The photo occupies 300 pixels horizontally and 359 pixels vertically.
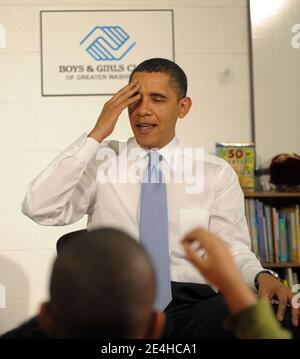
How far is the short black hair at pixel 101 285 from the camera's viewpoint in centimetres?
50

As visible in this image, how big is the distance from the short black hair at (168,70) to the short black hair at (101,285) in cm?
97

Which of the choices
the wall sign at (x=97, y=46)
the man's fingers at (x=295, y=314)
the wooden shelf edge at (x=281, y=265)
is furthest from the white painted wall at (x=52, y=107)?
the man's fingers at (x=295, y=314)

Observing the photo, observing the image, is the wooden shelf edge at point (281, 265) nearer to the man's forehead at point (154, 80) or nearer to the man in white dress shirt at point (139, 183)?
the man in white dress shirt at point (139, 183)

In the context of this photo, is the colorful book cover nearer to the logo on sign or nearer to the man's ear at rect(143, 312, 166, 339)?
the logo on sign

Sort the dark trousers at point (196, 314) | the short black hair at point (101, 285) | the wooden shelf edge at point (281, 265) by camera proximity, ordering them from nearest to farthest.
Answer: the short black hair at point (101, 285)
the dark trousers at point (196, 314)
the wooden shelf edge at point (281, 265)

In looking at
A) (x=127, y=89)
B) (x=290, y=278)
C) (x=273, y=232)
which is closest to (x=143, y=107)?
Result: (x=127, y=89)

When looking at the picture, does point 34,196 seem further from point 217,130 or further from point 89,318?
point 217,130

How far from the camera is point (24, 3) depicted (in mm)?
2131

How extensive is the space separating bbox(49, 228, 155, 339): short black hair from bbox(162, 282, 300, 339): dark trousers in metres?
0.55

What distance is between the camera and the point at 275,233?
6.73ft

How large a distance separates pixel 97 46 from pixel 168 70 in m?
0.83

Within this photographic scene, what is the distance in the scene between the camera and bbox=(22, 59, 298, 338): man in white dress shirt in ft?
4.20

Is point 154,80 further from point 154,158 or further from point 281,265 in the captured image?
point 281,265

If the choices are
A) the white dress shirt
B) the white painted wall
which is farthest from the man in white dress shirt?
the white painted wall
